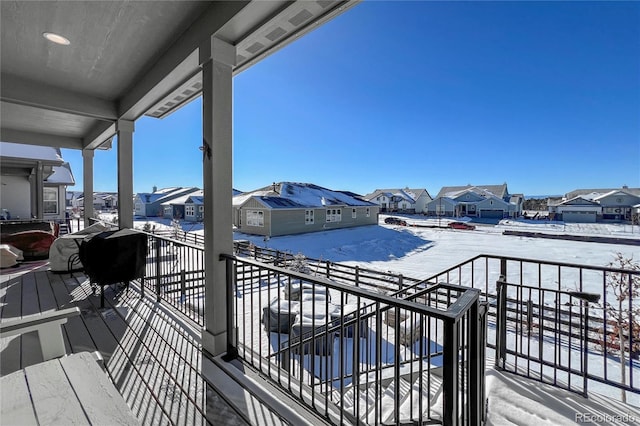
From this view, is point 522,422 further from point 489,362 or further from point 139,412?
point 139,412

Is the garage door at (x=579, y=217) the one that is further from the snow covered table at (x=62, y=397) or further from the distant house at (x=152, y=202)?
the distant house at (x=152, y=202)

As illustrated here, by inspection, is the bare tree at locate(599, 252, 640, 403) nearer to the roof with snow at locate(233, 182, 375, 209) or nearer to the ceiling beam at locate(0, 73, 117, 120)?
the ceiling beam at locate(0, 73, 117, 120)

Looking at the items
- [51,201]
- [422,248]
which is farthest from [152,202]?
[422,248]

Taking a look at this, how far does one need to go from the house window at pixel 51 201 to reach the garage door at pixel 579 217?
4324 centimetres

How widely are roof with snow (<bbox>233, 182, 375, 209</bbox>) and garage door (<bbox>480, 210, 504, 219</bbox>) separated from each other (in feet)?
58.7

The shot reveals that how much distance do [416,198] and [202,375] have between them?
4264cm

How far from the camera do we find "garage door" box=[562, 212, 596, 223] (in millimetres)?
30016

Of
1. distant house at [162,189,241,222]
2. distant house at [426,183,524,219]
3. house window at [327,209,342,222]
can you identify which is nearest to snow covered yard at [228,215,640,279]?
house window at [327,209,342,222]

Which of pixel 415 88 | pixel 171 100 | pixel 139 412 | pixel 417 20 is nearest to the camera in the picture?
pixel 139 412

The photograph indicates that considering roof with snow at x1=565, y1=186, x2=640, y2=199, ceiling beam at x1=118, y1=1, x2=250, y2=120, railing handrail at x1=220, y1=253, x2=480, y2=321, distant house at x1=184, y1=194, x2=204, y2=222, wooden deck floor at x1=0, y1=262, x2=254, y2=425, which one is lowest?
wooden deck floor at x1=0, y1=262, x2=254, y2=425

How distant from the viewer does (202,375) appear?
6.67ft

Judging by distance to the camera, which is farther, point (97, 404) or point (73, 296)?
point (73, 296)

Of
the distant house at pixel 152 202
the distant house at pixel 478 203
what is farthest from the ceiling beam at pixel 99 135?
the distant house at pixel 478 203

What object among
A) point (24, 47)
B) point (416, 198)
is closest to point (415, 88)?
point (24, 47)
